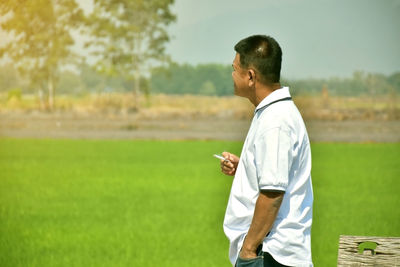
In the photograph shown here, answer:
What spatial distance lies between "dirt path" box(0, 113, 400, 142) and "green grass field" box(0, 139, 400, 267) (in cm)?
302

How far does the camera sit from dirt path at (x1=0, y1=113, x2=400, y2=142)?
21859 mm

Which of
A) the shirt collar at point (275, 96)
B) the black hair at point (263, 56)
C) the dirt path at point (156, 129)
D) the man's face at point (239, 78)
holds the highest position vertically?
the black hair at point (263, 56)

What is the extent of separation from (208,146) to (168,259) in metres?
12.9

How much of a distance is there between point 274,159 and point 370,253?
607 millimetres

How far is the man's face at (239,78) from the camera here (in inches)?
Answer: 101

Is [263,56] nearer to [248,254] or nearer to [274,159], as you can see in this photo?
[274,159]

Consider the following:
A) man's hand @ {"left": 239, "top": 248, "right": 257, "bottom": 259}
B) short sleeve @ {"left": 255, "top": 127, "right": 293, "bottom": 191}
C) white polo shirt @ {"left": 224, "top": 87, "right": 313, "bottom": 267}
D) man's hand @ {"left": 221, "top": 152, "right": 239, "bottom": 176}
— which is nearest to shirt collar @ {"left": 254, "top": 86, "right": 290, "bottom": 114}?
white polo shirt @ {"left": 224, "top": 87, "right": 313, "bottom": 267}

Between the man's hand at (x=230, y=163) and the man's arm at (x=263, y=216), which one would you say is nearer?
the man's arm at (x=263, y=216)

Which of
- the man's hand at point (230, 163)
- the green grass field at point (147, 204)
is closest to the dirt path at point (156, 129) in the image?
the green grass field at point (147, 204)

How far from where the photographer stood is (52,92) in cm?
2583

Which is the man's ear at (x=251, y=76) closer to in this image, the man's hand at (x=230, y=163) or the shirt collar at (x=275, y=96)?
the shirt collar at (x=275, y=96)

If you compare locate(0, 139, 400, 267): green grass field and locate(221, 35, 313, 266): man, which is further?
locate(0, 139, 400, 267): green grass field

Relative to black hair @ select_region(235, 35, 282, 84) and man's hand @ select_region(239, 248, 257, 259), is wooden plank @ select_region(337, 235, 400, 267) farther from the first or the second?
black hair @ select_region(235, 35, 282, 84)

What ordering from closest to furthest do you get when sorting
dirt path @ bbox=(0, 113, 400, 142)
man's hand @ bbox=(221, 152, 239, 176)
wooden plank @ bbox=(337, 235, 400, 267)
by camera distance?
wooden plank @ bbox=(337, 235, 400, 267)
man's hand @ bbox=(221, 152, 239, 176)
dirt path @ bbox=(0, 113, 400, 142)
